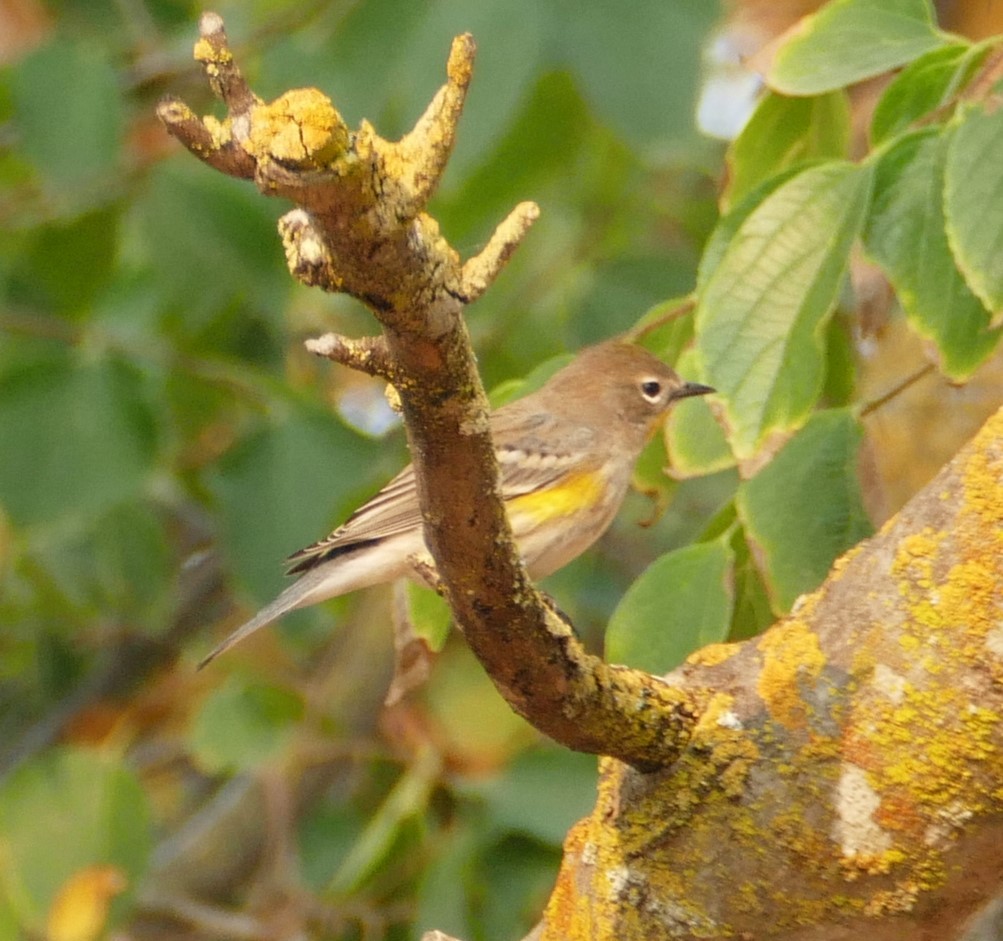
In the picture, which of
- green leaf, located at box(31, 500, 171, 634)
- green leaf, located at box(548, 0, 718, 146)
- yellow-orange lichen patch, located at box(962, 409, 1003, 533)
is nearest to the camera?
yellow-orange lichen patch, located at box(962, 409, 1003, 533)

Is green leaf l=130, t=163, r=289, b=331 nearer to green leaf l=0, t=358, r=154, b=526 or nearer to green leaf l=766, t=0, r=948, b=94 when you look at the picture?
green leaf l=0, t=358, r=154, b=526

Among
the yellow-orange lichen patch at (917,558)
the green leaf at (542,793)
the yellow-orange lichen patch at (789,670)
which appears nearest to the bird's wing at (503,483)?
the green leaf at (542,793)

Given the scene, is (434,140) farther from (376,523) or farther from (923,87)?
(376,523)

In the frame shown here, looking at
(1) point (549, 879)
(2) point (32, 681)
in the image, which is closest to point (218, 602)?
(2) point (32, 681)

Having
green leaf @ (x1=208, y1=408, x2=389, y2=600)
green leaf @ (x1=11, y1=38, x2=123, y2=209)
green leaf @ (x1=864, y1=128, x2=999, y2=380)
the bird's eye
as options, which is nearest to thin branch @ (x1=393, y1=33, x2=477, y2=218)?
green leaf @ (x1=864, y1=128, x2=999, y2=380)

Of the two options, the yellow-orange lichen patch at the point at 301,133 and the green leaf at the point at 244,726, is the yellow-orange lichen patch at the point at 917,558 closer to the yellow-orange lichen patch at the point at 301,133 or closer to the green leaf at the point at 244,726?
the yellow-orange lichen patch at the point at 301,133

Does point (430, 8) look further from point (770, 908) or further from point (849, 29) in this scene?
point (770, 908)
